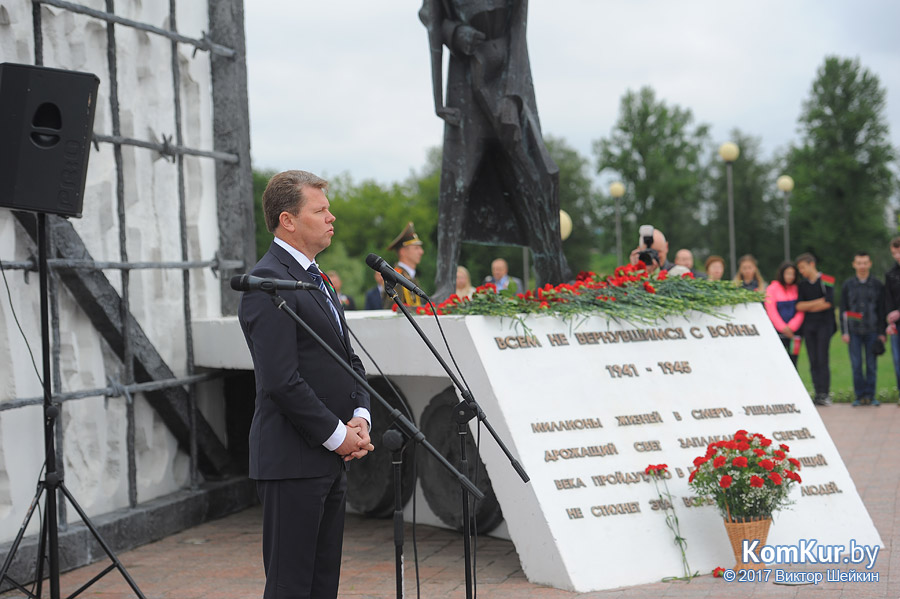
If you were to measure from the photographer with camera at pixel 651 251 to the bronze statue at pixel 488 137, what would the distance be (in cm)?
55

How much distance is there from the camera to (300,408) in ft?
11.9

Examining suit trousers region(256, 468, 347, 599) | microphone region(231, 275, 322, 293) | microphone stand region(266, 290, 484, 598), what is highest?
microphone region(231, 275, 322, 293)

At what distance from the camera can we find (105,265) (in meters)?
7.27

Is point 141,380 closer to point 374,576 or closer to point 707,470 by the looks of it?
point 374,576

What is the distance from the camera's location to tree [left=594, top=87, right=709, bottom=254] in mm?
62219

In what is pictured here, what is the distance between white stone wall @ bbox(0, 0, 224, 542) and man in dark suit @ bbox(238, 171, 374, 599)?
3450 mm

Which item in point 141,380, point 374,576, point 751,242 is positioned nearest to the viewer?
point 374,576

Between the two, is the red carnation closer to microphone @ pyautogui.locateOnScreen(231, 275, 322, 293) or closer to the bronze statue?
the bronze statue

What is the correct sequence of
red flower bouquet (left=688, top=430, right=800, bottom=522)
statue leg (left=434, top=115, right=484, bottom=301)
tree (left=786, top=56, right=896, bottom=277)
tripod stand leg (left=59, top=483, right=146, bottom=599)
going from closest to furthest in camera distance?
tripod stand leg (left=59, top=483, right=146, bottom=599), red flower bouquet (left=688, top=430, right=800, bottom=522), statue leg (left=434, top=115, right=484, bottom=301), tree (left=786, top=56, right=896, bottom=277)

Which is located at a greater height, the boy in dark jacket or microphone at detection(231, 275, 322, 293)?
microphone at detection(231, 275, 322, 293)

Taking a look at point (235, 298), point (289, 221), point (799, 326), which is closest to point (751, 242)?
point (799, 326)

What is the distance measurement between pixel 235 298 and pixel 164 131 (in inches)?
59.3

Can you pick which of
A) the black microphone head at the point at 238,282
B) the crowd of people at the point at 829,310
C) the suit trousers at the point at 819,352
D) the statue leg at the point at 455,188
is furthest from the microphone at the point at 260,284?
the suit trousers at the point at 819,352

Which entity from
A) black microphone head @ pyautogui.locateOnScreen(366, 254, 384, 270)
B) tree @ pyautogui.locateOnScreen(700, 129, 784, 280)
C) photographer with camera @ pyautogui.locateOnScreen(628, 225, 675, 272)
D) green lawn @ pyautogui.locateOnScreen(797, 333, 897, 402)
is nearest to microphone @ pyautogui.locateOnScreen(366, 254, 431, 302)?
black microphone head @ pyautogui.locateOnScreen(366, 254, 384, 270)
